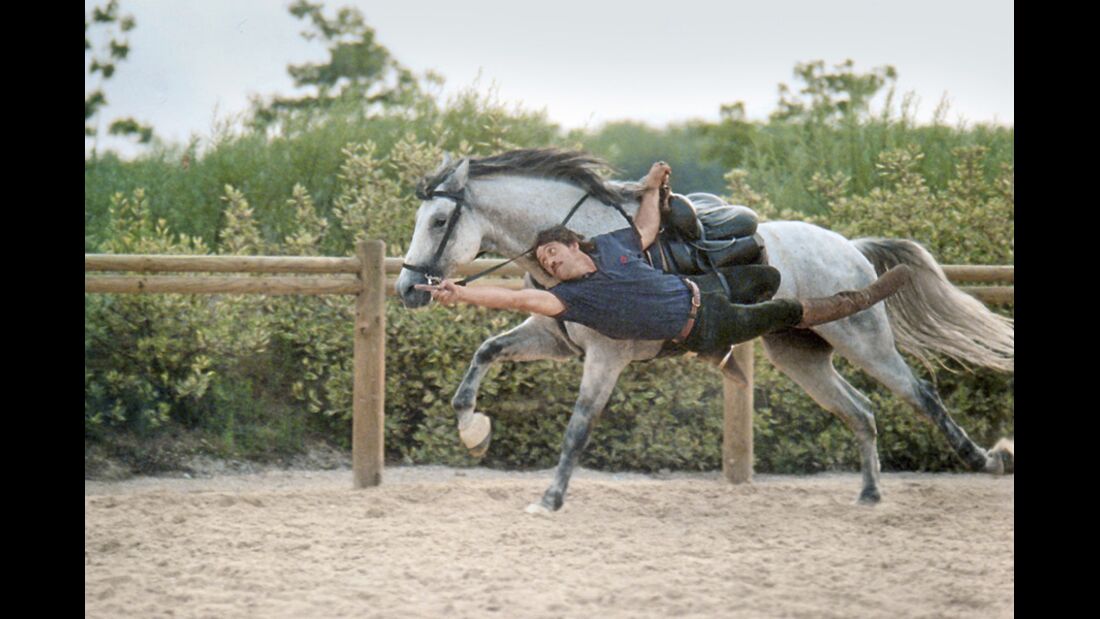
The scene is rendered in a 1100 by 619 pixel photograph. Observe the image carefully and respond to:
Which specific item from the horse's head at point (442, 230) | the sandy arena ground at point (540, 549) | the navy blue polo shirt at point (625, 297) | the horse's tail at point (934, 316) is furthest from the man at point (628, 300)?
the horse's tail at point (934, 316)

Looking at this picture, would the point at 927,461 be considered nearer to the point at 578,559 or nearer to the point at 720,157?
the point at 720,157

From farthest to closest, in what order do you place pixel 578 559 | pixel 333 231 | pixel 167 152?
1. pixel 167 152
2. pixel 333 231
3. pixel 578 559

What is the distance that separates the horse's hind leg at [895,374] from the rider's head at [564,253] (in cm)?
148

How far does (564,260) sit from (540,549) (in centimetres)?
113

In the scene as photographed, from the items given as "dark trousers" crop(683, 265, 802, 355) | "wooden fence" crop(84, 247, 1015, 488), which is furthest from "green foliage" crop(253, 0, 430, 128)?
"dark trousers" crop(683, 265, 802, 355)

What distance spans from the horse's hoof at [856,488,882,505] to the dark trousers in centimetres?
128

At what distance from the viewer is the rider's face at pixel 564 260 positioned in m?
4.20

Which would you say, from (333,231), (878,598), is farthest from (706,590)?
(333,231)

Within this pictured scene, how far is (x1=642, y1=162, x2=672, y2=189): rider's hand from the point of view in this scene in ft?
14.7

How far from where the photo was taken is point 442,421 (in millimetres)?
6500

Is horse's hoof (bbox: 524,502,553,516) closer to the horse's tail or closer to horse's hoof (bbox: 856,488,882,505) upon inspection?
horse's hoof (bbox: 856,488,882,505)
